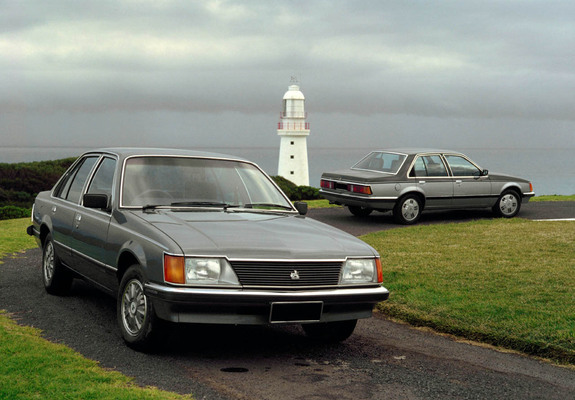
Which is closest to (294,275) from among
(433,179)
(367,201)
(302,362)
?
(302,362)

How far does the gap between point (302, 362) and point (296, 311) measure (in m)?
0.58

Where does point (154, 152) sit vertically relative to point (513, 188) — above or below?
above

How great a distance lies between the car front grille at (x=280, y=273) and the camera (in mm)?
5254

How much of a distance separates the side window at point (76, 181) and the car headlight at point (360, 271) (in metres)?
3.47

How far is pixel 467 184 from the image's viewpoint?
16719mm

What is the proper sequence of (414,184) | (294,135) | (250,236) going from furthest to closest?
(294,135), (414,184), (250,236)

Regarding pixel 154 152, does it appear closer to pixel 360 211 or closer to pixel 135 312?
pixel 135 312

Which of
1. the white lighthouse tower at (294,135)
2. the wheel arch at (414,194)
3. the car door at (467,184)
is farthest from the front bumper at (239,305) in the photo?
the white lighthouse tower at (294,135)

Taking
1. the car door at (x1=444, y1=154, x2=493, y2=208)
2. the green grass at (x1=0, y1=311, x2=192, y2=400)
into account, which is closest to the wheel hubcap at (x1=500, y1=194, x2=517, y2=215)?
the car door at (x1=444, y1=154, x2=493, y2=208)

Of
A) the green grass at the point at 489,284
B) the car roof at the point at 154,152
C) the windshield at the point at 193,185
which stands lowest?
the green grass at the point at 489,284

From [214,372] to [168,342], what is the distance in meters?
0.58

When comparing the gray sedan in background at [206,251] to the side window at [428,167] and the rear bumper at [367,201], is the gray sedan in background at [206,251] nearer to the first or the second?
the rear bumper at [367,201]

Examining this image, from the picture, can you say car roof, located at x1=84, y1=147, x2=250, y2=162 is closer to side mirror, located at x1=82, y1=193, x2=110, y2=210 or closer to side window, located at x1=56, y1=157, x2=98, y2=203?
side window, located at x1=56, y1=157, x2=98, y2=203

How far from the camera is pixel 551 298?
7.93m
